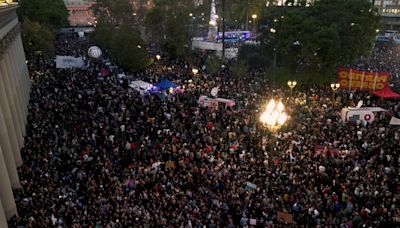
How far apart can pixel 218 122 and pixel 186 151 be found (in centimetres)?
476

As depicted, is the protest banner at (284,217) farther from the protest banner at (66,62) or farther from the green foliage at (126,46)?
the green foliage at (126,46)

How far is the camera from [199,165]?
17.3 metres

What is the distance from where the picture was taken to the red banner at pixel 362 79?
26.9 metres

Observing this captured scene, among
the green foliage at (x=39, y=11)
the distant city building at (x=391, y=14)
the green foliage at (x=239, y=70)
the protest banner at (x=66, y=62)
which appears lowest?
the distant city building at (x=391, y=14)

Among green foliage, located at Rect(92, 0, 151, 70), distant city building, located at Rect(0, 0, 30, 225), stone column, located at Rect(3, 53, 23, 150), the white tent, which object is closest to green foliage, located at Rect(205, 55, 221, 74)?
green foliage, located at Rect(92, 0, 151, 70)

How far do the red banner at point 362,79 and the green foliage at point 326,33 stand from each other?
1.35m

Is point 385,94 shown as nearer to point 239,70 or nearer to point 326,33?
point 326,33

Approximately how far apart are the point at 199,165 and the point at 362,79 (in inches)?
609

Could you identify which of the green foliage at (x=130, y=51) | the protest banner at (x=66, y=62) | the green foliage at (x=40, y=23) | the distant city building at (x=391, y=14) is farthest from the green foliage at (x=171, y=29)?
the distant city building at (x=391, y=14)

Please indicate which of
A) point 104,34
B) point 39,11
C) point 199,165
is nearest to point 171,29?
point 104,34

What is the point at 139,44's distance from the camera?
1452 inches

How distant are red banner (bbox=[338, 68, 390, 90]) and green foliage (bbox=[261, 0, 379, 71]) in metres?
1.35

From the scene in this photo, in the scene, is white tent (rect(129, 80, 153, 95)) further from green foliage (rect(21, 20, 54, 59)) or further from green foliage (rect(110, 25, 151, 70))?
green foliage (rect(21, 20, 54, 59))

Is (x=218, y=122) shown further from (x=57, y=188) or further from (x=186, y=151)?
(x=57, y=188)
